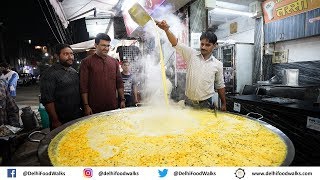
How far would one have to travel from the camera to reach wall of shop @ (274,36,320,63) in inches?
167

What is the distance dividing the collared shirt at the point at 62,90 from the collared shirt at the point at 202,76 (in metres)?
1.24

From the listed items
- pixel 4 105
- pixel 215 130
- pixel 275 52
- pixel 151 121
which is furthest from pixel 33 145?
pixel 275 52

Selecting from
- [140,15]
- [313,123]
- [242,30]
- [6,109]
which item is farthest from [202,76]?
[242,30]

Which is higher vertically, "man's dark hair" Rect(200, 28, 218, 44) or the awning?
the awning

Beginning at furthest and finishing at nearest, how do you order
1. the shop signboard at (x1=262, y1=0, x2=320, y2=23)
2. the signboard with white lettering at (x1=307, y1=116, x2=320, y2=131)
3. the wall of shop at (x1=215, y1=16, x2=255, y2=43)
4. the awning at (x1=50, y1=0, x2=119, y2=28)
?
the wall of shop at (x1=215, y1=16, x2=255, y2=43) < the awning at (x1=50, y1=0, x2=119, y2=28) < the shop signboard at (x1=262, y1=0, x2=320, y2=23) < the signboard with white lettering at (x1=307, y1=116, x2=320, y2=131)

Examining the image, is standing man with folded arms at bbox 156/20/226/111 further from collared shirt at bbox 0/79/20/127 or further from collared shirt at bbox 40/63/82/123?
collared shirt at bbox 0/79/20/127

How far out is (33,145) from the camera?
3.57 meters

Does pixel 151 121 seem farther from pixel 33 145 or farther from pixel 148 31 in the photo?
pixel 148 31

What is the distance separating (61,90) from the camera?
7.52 feet
